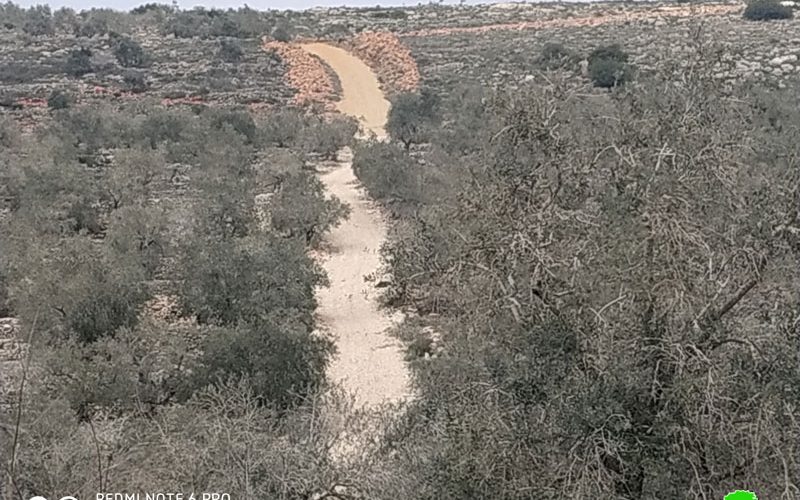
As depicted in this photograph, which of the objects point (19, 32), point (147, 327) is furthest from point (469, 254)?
point (19, 32)

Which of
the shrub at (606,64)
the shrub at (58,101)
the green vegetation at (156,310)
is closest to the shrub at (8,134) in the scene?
the green vegetation at (156,310)

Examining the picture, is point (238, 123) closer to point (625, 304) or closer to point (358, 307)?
point (358, 307)

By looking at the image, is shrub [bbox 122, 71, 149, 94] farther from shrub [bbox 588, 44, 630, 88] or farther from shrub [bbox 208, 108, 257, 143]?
shrub [bbox 588, 44, 630, 88]

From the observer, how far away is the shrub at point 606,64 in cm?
3266

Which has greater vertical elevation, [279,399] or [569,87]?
[569,87]

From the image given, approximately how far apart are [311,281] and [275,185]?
10.9 m

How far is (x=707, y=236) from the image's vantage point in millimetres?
7176

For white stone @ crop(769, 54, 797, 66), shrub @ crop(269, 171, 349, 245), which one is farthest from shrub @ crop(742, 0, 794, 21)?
shrub @ crop(269, 171, 349, 245)

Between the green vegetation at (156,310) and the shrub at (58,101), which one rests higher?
the green vegetation at (156,310)

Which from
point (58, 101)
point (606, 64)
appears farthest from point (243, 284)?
point (58, 101)

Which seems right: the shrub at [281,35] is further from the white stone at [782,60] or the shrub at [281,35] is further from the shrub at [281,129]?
the white stone at [782,60]

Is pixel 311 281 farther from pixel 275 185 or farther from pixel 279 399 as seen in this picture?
pixel 275 185

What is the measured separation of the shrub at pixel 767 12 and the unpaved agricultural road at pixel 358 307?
2730 cm

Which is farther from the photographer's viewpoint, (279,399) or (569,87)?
(279,399)
